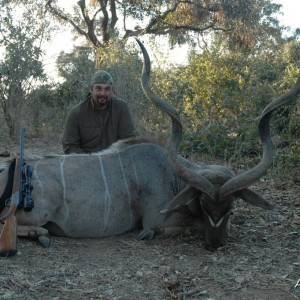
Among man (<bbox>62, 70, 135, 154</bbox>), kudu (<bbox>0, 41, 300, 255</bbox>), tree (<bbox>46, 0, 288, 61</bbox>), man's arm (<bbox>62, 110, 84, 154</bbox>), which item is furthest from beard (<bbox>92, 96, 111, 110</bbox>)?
tree (<bbox>46, 0, 288, 61</bbox>)

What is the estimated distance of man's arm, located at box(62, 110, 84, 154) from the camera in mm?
5273

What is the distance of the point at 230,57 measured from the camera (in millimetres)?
9391

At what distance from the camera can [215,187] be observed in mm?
3932

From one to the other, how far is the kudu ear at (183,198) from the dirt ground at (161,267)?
0.98ft

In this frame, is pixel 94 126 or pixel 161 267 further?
pixel 94 126

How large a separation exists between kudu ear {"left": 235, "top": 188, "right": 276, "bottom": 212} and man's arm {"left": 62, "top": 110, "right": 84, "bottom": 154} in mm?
1826

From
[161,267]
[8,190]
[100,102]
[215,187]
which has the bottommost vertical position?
[161,267]

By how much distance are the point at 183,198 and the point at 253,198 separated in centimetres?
52

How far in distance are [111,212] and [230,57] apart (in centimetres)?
574

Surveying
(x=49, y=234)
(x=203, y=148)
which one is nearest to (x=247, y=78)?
(x=203, y=148)

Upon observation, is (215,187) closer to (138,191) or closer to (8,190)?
(138,191)

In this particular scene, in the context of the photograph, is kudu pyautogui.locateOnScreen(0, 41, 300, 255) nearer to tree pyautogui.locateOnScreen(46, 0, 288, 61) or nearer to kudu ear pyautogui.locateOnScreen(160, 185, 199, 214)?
kudu ear pyautogui.locateOnScreen(160, 185, 199, 214)

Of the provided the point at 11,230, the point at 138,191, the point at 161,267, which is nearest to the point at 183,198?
the point at 138,191

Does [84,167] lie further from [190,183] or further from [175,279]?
[175,279]
